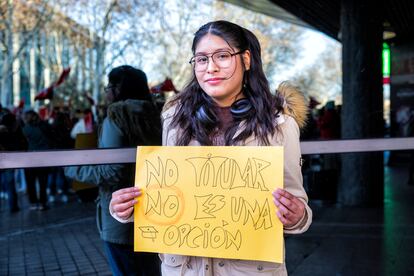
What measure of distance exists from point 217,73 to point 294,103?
0.34 m

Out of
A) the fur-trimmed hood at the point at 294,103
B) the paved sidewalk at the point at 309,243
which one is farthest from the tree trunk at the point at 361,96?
the fur-trimmed hood at the point at 294,103

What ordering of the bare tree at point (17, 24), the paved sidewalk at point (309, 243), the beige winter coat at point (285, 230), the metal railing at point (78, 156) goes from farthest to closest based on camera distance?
the bare tree at point (17, 24) → the paved sidewalk at point (309, 243) → the metal railing at point (78, 156) → the beige winter coat at point (285, 230)

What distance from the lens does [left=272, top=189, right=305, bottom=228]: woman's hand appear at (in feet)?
5.53

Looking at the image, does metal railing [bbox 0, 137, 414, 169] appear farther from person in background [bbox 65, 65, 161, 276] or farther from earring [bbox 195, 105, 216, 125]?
earring [bbox 195, 105, 216, 125]

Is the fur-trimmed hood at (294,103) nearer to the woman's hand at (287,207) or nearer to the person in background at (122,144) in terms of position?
the woman's hand at (287,207)

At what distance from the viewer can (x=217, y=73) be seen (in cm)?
182

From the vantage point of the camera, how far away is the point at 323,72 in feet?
30.4

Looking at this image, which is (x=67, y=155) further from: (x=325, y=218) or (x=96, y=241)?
(x=325, y=218)

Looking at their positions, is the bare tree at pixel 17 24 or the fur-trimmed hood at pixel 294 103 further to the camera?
the bare tree at pixel 17 24

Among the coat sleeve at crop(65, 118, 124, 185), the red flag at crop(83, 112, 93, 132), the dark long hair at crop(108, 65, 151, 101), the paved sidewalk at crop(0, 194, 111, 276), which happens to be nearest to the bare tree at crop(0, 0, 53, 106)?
the red flag at crop(83, 112, 93, 132)

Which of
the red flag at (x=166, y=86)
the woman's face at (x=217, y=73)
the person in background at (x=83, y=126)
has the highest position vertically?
the red flag at (x=166, y=86)

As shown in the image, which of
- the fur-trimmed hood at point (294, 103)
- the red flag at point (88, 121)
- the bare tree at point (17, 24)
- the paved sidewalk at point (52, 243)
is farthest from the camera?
the bare tree at point (17, 24)

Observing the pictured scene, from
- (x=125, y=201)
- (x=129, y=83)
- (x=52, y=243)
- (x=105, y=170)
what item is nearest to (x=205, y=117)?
(x=125, y=201)

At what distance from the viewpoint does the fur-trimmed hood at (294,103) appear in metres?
1.91
